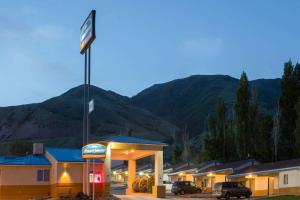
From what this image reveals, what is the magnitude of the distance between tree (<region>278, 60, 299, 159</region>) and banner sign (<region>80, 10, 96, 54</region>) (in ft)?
130

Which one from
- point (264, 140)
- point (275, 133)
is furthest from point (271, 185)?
point (264, 140)

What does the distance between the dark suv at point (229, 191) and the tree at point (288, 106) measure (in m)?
25.3

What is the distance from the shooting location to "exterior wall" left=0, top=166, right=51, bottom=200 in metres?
43.1

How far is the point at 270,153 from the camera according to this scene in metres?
73.4

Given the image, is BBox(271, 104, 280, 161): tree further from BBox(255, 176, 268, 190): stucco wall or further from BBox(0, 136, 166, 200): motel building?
BBox(0, 136, 166, 200): motel building

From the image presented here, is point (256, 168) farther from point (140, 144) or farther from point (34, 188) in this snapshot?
point (34, 188)

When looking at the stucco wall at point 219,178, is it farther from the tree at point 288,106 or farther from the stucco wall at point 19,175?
the stucco wall at point 19,175

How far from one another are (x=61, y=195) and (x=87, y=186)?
10.8ft

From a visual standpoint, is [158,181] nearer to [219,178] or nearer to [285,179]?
[285,179]

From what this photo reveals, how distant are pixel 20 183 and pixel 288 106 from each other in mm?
41648

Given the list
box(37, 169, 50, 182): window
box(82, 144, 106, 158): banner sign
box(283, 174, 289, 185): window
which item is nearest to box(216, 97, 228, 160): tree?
box(283, 174, 289, 185): window

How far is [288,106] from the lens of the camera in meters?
74.1

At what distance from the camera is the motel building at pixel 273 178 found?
4903cm

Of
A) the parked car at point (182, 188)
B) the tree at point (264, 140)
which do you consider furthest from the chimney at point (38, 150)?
the tree at point (264, 140)
